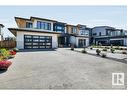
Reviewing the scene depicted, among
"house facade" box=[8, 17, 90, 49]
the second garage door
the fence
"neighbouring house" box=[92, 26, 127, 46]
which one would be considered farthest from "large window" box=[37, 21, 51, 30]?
"neighbouring house" box=[92, 26, 127, 46]

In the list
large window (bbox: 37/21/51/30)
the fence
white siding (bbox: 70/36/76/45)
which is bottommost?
the fence

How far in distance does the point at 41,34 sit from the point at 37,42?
1.89 m

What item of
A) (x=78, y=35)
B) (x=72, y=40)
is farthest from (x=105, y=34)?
(x=72, y=40)

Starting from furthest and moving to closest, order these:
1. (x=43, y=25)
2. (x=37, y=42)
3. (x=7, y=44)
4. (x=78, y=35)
Result: 1. (x=78, y=35)
2. (x=43, y=25)
3. (x=37, y=42)
4. (x=7, y=44)

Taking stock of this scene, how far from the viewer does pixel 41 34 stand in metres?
31.7

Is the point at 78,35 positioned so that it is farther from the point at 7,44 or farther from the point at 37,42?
the point at 7,44

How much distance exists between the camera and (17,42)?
2862 cm

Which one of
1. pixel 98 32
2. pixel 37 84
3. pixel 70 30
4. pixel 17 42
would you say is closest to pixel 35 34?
pixel 17 42

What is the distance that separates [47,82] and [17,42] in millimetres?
22482

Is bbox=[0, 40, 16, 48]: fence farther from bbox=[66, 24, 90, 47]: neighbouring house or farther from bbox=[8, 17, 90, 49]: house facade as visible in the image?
bbox=[66, 24, 90, 47]: neighbouring house

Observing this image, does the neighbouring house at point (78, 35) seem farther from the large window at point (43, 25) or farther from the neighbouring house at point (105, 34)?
the large window at point (43, 25)

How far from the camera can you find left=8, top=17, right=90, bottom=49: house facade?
29.2 metres

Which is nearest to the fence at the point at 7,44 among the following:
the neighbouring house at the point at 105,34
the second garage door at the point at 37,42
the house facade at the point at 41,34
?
the house facade at the point at 41,34

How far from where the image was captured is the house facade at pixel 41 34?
29219 millimetres
